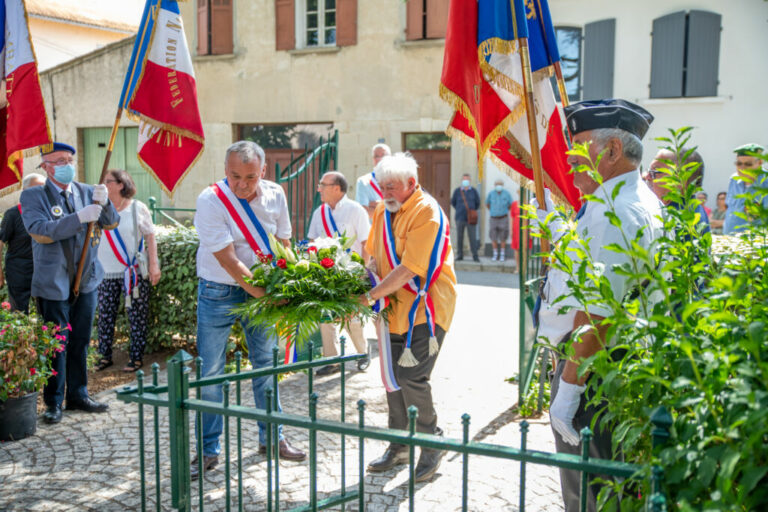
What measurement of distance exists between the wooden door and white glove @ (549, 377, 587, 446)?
564 inches

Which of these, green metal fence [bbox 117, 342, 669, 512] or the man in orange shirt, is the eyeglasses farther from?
green metal fence [bbox 117, 342, 669, 512]

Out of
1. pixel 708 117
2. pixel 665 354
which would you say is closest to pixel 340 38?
pixel 708 117

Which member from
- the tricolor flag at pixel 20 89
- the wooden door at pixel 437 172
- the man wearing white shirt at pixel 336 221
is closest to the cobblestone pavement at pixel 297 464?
the man wearing white shirt at pixel 336 221

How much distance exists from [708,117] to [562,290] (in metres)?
14.4

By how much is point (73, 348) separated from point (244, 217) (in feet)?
7.12

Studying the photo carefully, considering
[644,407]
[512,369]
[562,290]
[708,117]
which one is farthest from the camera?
[708,117]

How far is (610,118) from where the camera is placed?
2.76m

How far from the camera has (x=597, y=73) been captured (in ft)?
52.5

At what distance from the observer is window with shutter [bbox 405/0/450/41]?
16141 mm

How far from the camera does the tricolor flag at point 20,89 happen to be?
5125mm

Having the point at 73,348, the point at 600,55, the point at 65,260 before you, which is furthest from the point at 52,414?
the point at 600,55

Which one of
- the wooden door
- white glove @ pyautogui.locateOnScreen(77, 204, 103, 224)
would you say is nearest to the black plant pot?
white glove @ pyautogui.locateOnScreen(77, 204, 103, 224)

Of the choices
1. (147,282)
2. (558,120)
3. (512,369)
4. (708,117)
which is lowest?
(512,369)

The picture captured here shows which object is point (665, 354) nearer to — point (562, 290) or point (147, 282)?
point (562, 290)
